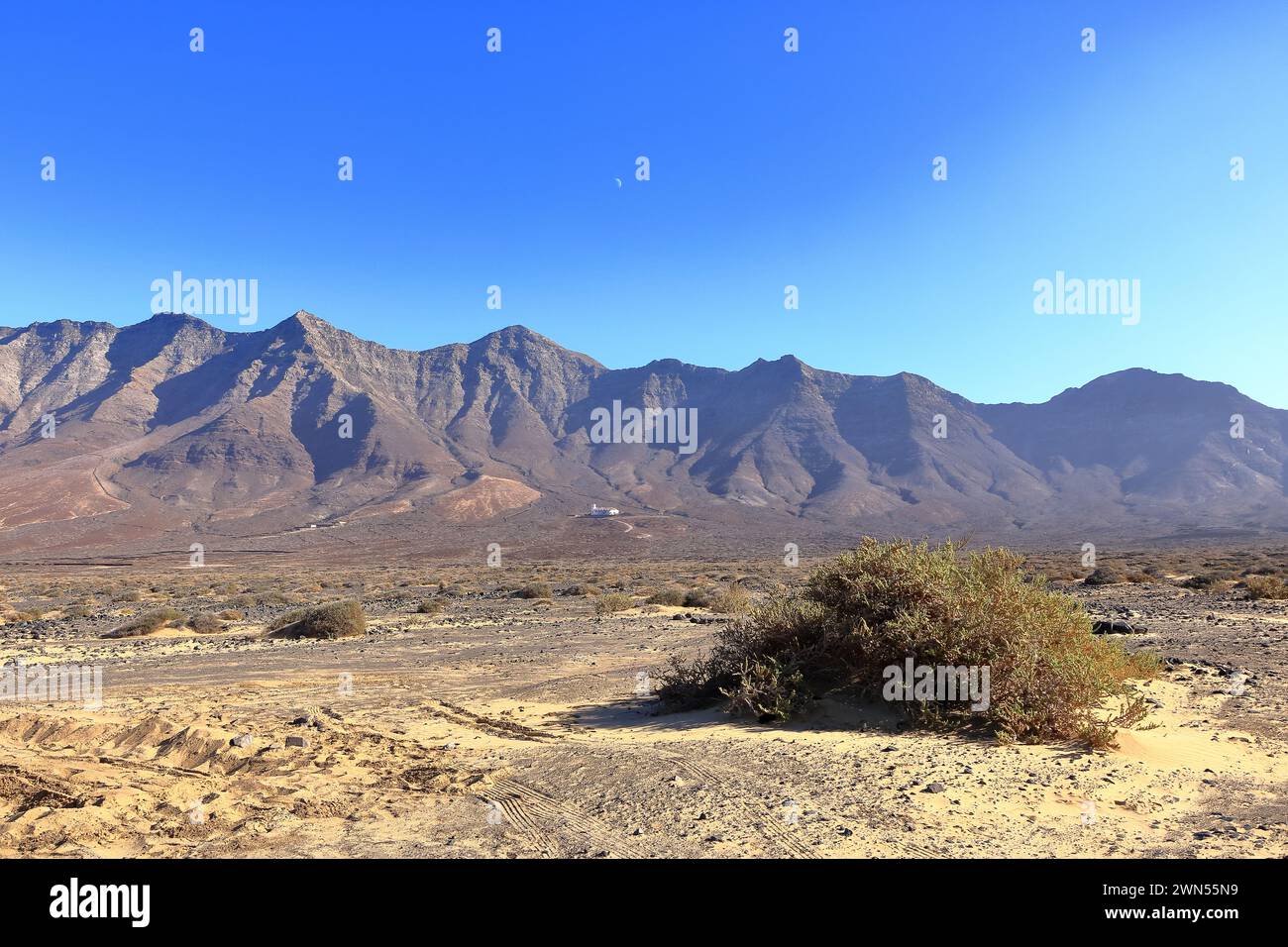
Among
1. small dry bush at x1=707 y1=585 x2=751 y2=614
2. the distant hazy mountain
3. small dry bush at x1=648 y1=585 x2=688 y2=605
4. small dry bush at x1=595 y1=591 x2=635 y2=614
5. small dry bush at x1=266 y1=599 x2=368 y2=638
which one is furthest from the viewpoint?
the distant hazy mountain

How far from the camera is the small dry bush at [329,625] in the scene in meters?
19.6

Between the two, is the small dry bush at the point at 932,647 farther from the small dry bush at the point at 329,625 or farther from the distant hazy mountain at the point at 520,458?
the distant hazy mountain at the point at 520,458

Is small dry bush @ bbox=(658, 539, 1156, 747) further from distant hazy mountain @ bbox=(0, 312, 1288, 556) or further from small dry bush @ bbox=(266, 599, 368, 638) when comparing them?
distant hazy mountain @ bbox=(0, 312, 1288, 556)

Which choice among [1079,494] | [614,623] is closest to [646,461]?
[1079,494]

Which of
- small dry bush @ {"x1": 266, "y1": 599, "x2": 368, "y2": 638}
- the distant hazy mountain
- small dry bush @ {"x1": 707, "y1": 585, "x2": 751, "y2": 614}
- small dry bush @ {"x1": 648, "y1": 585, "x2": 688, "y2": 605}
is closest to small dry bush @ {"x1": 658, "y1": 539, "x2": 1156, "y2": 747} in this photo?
small dry bush @ {"x1": 266, "y1": 599, "x2": 368, "y2": 638}

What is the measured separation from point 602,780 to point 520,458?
518ft

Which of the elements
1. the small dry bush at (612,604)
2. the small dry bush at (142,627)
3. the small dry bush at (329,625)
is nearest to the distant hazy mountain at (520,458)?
the small dry bush at (612,604)

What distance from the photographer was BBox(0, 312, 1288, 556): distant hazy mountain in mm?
108625

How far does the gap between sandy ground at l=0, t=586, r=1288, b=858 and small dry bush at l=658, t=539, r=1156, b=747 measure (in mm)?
311

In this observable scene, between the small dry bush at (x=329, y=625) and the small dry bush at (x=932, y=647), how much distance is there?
1296 cm

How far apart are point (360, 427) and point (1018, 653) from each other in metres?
156

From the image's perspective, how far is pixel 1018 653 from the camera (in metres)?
7.43
